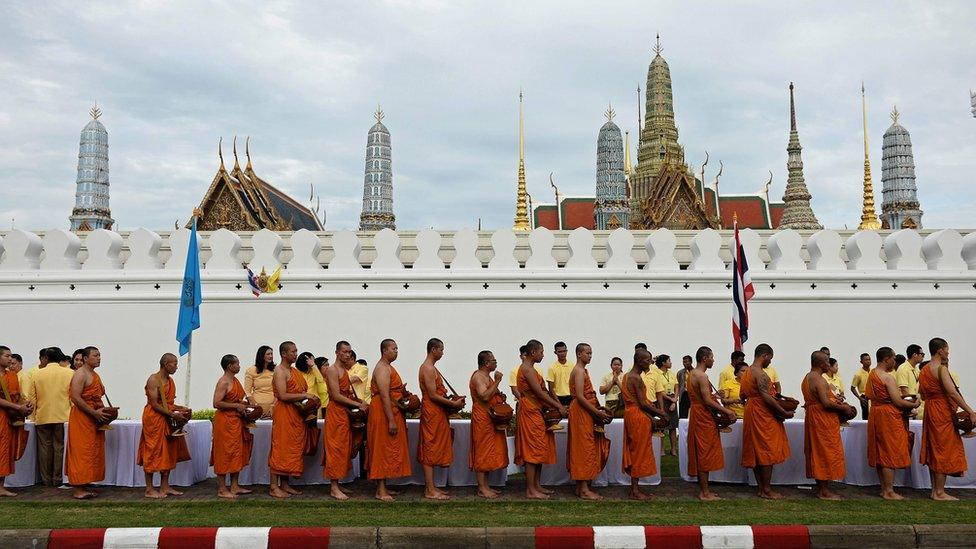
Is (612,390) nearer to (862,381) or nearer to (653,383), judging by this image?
(653,383)

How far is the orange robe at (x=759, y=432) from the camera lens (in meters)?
7.61

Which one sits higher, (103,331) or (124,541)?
(103,331)

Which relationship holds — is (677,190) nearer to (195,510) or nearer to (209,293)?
(209,293)

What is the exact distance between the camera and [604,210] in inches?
920

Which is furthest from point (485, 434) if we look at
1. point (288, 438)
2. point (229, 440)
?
point (229, 440)

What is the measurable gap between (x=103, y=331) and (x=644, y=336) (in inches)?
279

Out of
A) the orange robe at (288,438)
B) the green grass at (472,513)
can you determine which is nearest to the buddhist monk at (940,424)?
the green grass at (472,513)

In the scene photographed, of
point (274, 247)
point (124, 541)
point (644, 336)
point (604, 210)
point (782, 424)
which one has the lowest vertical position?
point (124, 541)

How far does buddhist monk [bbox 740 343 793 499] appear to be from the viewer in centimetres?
760

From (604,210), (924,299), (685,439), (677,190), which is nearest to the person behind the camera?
(685,439)

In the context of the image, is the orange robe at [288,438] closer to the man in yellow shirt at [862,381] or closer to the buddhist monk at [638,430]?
the buddhist monk at [638,430]

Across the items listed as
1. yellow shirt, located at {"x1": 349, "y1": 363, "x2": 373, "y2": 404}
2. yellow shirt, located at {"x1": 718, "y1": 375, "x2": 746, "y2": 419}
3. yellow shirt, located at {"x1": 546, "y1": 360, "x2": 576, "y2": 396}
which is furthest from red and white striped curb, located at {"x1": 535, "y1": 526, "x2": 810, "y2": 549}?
yellow shirt, located at {"x1": 349, "y1": 363, "x2": 373, "y2": 404}

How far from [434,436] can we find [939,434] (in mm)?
4444

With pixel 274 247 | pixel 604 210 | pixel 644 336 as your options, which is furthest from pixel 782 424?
pixel 604 210
